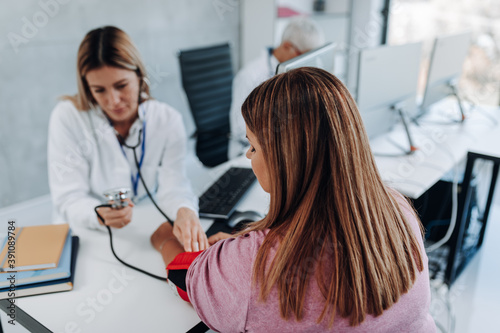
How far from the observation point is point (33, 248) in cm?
98

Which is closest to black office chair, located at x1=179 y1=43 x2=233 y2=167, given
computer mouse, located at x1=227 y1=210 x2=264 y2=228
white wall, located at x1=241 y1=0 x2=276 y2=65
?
white wall, located at x1=241 y1=0 x2=276 y2=65

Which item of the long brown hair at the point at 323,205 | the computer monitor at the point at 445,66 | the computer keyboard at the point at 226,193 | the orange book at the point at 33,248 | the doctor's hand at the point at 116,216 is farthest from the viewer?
the computer monitor at the point at 445,66

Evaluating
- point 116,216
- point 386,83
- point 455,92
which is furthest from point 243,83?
point 116,216

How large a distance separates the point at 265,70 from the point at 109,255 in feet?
5.22

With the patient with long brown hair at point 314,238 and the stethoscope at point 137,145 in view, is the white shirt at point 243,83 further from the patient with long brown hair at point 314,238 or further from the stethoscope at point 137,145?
the patient with long brown hair at point 314,238

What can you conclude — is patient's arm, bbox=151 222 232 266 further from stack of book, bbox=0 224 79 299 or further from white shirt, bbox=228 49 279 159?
white shirt, bbox=228 49 279 159

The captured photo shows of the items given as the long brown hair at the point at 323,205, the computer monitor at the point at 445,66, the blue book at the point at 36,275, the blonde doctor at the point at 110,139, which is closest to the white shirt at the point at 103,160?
the blonde doctor at the point at 110,139

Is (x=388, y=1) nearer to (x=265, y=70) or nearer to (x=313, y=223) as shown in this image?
(x=265, y=70)

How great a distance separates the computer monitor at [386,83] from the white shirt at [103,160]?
0.75m

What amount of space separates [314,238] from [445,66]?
1.89m

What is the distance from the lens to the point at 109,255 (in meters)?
1.04

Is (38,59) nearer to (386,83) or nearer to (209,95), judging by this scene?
(209,95)

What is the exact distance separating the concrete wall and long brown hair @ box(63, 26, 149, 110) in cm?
100

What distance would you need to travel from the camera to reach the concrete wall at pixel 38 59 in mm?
2084
